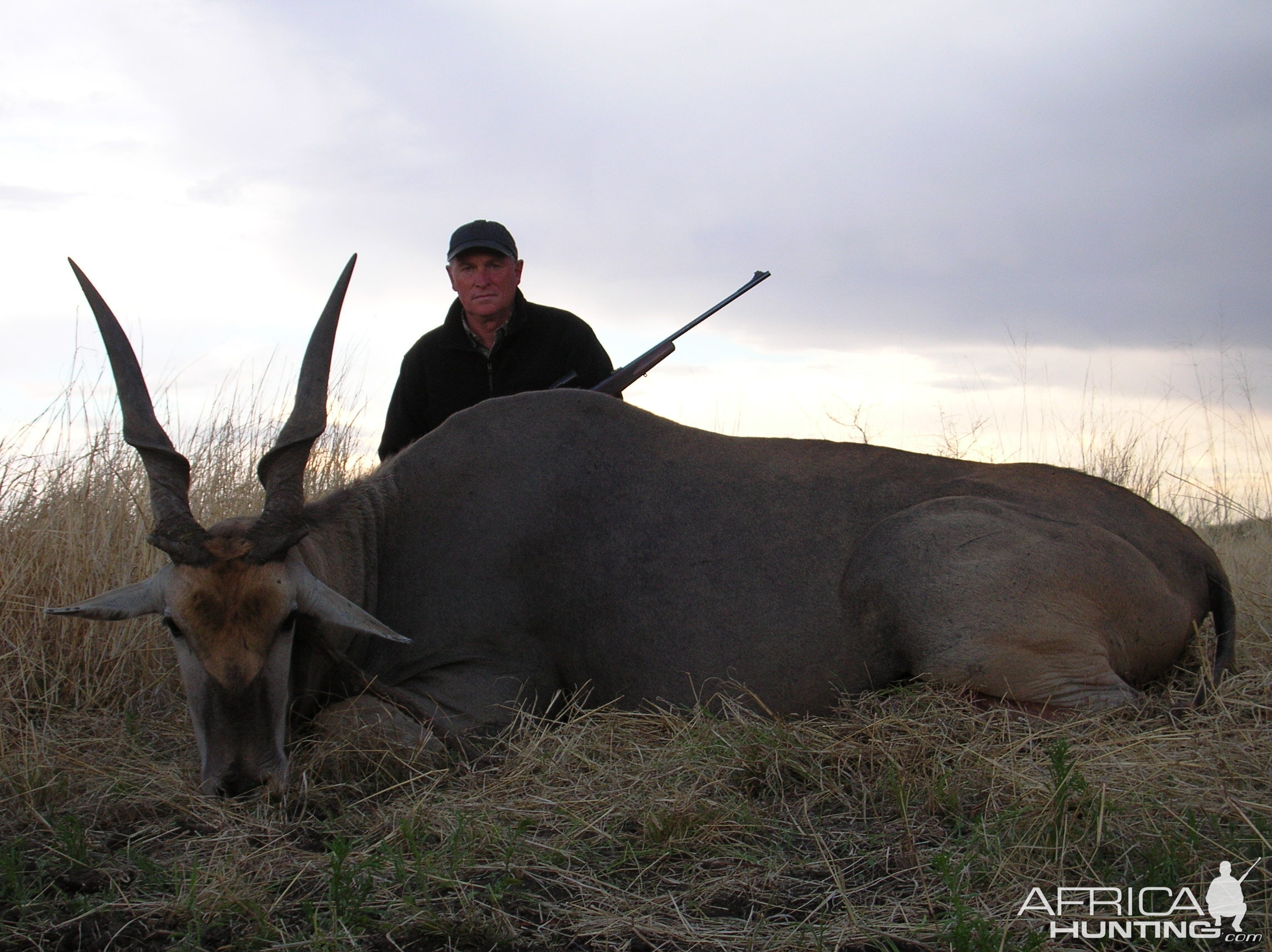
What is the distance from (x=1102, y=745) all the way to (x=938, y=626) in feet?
2.62

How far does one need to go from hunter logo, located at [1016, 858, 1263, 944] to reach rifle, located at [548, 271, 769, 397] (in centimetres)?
472

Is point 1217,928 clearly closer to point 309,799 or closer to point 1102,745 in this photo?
point 1102,745

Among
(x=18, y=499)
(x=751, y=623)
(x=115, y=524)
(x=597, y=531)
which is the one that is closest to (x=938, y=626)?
(x=751, y=623)

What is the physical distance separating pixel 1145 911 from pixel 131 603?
140 inches

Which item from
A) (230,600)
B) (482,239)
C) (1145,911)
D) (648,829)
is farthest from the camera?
(482,239)

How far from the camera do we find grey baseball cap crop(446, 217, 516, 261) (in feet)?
23.6

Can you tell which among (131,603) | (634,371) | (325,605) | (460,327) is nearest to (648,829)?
(325,605)

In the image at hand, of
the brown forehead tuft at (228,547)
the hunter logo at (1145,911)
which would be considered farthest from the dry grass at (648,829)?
the brown forehead tuft at (228,547)

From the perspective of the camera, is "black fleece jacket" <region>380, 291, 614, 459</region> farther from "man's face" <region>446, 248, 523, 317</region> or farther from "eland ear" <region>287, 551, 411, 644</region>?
"eland ear" <region>287, 551, 411, 644</region>

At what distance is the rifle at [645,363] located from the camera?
720cm

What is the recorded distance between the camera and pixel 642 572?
4.65m

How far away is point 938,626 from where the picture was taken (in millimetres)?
4246

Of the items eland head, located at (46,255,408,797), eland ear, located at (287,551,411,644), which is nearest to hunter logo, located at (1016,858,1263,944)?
eland head, located at (46,255,408,797)

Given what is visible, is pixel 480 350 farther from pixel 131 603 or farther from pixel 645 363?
pixel 131 603
